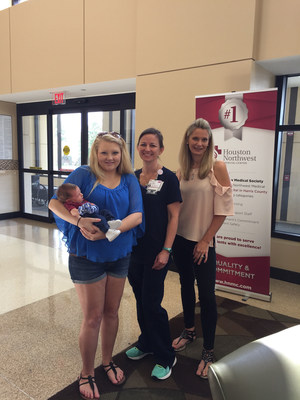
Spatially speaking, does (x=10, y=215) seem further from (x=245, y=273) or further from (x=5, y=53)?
(x=245, y=273)

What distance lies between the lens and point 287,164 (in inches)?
163

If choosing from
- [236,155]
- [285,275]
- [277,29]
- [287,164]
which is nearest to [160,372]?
[236,155]

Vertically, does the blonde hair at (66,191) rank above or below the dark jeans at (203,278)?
above

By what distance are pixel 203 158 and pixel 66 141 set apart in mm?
4822

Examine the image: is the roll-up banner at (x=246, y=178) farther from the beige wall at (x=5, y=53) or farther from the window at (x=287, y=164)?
the beige wall at (x=5, y=53)

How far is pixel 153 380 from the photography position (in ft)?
6.76

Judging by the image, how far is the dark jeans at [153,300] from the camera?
1957mm

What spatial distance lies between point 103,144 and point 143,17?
3.02 meters

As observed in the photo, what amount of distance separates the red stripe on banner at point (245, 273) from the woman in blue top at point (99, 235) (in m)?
1.86

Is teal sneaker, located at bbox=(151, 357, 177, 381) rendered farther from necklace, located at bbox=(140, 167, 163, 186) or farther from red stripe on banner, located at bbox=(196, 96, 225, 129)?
red stripe on banner, located at bbox=(196, 96, 225, 129)

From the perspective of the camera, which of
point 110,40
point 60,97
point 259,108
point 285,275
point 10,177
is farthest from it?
point 10,177

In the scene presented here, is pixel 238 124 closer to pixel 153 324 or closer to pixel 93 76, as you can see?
pixel 153 324

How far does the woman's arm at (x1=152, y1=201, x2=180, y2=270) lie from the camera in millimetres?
1925

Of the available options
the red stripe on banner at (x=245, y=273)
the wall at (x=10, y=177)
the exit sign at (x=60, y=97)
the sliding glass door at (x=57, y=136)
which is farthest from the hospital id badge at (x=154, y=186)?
the wall at (x=10, y=177)
